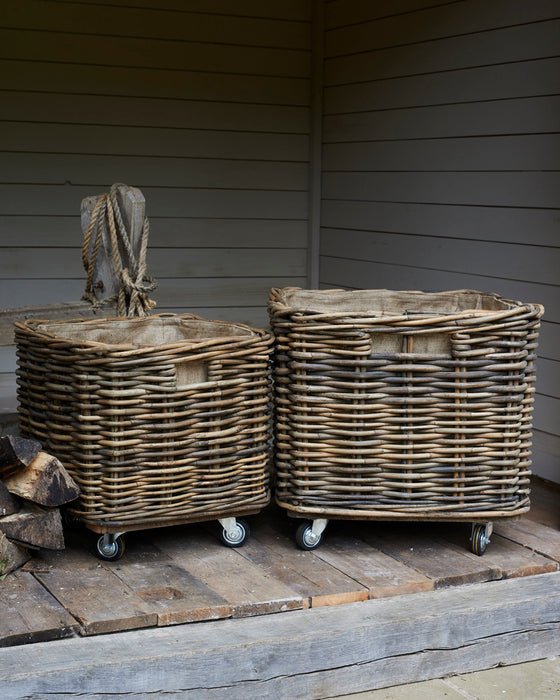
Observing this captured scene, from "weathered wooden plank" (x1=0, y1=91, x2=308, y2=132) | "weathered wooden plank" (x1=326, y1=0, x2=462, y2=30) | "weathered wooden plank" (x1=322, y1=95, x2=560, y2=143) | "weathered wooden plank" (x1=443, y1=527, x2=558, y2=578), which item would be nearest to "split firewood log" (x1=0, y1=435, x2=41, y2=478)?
"weathered wooden plank" (x1=443, y1=527, x2=558, y2=578)

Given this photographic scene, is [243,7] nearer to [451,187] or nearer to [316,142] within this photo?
[316,142]

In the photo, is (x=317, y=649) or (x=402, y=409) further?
(x=402, y=409)

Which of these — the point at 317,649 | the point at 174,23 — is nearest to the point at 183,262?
the point at 174,23

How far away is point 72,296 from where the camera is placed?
15.0 ft

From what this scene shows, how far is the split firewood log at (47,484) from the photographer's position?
2352 millimetres

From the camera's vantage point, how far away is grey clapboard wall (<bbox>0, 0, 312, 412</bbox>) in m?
4.39

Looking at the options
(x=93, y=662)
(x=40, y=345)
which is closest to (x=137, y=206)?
(x=40, y=345)

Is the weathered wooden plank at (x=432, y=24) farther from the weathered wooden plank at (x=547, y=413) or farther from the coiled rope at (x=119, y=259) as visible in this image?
the coiled rope at (x=119, y=259)

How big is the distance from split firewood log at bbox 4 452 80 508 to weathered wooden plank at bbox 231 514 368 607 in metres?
0.53

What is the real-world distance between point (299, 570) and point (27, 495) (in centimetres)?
74

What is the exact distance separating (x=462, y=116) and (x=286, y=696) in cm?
259

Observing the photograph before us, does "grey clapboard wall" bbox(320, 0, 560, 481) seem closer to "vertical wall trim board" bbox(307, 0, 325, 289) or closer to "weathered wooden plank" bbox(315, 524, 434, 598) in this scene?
"vertical wall trim board" bbox(307, 0, 325, 289)

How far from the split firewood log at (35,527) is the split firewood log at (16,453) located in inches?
4.9

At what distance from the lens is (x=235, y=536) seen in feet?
8.63
